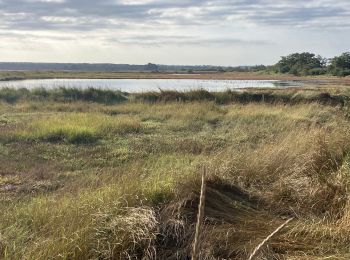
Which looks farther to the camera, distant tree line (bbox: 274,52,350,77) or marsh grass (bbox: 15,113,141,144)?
distant tree line (bbox: 274,52,350,77)

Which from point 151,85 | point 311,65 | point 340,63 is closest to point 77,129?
point 151,85

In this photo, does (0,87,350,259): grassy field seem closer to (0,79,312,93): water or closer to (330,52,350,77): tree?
(0,79,312,93): water

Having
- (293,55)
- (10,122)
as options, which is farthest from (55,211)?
(293,55)

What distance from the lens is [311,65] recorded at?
331 feet

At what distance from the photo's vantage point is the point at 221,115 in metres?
20.8

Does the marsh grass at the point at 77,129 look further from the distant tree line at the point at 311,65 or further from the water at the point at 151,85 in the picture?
the distant tree line at the point at 311,65

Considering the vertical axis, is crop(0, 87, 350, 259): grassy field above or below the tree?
below

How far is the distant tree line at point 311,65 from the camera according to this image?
276 ft

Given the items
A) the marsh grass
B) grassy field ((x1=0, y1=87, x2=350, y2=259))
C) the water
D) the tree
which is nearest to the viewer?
grassy field ((x1=0, y1=87, x2=350, y2=259))

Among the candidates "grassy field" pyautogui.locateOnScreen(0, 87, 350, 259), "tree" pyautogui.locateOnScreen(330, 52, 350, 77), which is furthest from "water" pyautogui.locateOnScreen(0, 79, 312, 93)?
"tree" pyautogui.locateOnScreen(330, 52, 350, 77)

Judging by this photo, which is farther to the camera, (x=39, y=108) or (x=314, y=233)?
(x=39, y=108)

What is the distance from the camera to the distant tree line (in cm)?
8402

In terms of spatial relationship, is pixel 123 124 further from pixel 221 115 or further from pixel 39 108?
pixel 39 108

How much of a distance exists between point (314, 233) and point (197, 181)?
1637 millimetres
